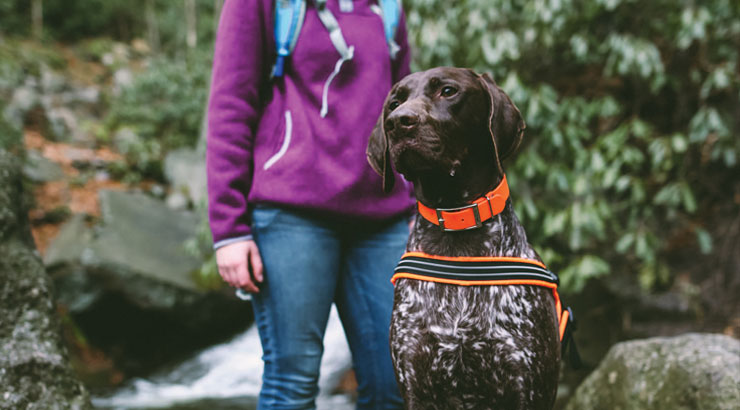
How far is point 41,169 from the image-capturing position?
828cm

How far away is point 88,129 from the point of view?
1081 cm

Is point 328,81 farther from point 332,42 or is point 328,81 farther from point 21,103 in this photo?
point 21,103

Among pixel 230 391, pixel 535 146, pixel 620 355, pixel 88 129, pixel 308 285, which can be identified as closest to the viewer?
pixel 308 285

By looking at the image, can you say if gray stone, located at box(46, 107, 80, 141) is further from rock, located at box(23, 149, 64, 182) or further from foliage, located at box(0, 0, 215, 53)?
foliage, located at box(0, 0, 215, 53)

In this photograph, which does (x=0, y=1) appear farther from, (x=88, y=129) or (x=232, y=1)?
(x=232, y=1)

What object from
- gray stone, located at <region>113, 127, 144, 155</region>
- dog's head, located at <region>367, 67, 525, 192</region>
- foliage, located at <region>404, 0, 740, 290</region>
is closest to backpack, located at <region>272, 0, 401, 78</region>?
dog's head, located at <region>367, 67, 525, 192</region>

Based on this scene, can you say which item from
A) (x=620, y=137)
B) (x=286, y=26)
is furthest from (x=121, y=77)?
(x=286, y=26)

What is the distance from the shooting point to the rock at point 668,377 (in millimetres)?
2006

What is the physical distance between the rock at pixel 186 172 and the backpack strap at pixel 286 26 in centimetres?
601

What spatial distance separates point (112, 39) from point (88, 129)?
902 centimetres

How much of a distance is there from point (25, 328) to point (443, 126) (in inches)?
70.6

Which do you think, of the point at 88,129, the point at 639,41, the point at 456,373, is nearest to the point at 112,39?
the point at 88,129

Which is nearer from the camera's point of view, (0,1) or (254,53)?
(254,53)

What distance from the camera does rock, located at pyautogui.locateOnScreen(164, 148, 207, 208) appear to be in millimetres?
7941
